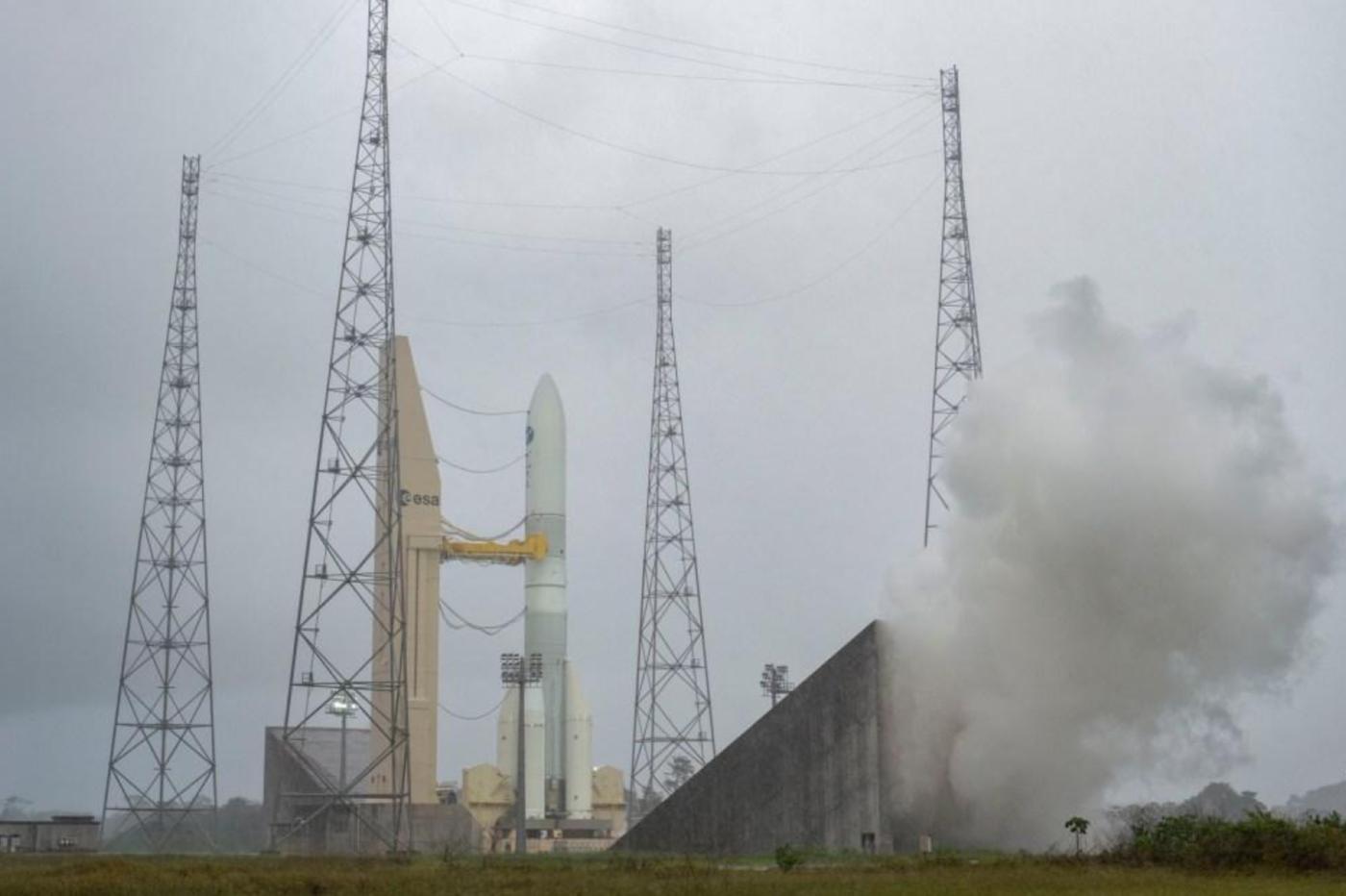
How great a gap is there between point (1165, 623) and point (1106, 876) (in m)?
12.0

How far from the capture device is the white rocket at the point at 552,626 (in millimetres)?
83375

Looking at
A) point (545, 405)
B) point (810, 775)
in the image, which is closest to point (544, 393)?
point (545, 405)

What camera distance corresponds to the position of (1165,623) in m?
46.0

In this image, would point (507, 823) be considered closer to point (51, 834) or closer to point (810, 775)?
point (51, 834)

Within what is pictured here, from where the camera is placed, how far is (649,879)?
39.0m

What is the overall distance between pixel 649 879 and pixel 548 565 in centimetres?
4474

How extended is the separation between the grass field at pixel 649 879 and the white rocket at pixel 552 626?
114 feet

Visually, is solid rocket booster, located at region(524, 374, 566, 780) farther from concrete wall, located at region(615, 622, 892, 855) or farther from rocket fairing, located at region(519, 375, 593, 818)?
concrete wall, located at region(615, 622, 892, 855)

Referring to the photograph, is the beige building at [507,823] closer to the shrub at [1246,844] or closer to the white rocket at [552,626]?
the white rocket at [552,626]

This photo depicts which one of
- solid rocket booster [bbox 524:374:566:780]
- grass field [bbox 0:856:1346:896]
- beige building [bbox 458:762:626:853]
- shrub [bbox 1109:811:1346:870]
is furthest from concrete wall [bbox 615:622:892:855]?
Result: solid rocket booster [bbox 524:374:566:780]

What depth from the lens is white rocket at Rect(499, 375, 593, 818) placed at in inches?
3282

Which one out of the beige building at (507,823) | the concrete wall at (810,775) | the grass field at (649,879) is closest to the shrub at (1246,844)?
the grass field at (649,879)

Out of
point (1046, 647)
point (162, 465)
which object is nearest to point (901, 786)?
point (1046, 647)

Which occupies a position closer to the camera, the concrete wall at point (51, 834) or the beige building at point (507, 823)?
the concrete wall at point (51, 834)
